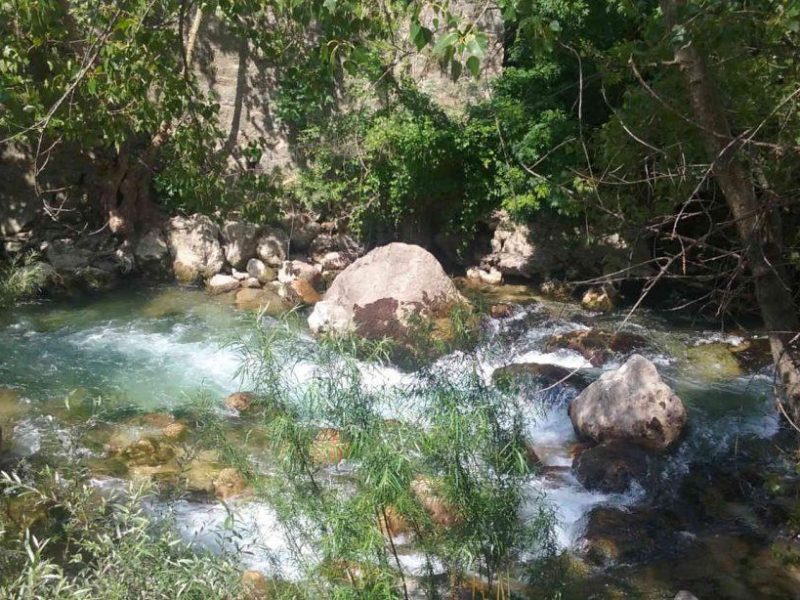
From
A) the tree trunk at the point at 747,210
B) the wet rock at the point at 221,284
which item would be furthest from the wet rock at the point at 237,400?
the tree trunk at the point at 747,210

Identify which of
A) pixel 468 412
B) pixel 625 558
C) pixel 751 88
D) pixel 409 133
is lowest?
pixel 625 558

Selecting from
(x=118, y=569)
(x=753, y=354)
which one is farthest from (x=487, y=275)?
(x=118, y=569)

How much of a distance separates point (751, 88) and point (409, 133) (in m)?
6.38

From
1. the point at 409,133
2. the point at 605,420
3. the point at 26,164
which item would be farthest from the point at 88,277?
the point at 605,420

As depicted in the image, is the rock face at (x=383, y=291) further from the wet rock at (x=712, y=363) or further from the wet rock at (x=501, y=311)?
the wet rock at (x=712, y=363)

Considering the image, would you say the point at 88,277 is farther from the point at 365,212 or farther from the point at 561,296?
the point at 561,296

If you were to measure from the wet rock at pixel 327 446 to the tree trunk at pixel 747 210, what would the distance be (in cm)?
210

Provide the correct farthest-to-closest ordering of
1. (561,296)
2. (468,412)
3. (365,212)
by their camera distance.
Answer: (365,212), (561,296), (468,412)

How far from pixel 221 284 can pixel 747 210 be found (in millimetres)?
9182

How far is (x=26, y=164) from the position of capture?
39.5 feet

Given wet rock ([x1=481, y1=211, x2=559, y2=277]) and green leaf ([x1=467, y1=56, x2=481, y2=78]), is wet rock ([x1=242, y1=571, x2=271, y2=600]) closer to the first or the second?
green leaf ([x1=467, y1=56, x2=481, y2=78])

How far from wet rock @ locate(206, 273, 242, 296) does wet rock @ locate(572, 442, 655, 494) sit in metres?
6.44

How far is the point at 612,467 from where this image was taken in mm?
6883

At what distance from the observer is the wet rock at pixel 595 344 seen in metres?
9.21
